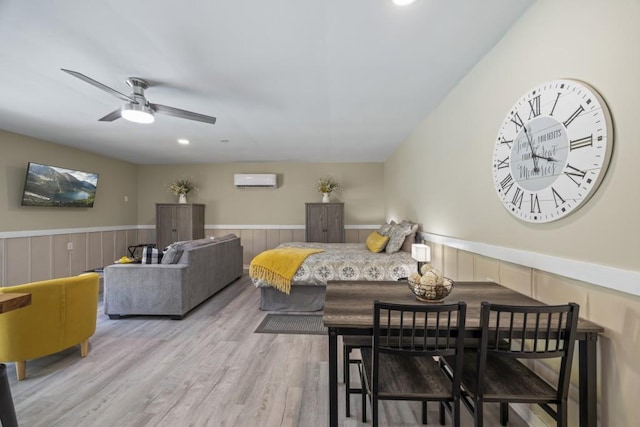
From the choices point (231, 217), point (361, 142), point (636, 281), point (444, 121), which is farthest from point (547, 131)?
point (231, 217)

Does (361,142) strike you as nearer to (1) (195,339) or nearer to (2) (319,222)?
(2) (319,222)

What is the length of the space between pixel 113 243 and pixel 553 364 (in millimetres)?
7061

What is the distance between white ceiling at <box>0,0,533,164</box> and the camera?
166 cm

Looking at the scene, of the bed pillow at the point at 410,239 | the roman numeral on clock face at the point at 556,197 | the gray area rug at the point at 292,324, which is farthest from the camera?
the bed pillow at the point at 410,239

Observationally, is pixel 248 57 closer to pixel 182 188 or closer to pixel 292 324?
pixel 292 324

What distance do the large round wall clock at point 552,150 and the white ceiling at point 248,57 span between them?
0.64m

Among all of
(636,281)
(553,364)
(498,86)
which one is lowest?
(553,364)

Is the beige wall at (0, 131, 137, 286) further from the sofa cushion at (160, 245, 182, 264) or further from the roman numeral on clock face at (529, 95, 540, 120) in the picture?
the roman numeral on clock face at (529, 95, 540, 120)

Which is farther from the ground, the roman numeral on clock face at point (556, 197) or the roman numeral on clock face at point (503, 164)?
the roman numeral on clock face at point (503, 164)

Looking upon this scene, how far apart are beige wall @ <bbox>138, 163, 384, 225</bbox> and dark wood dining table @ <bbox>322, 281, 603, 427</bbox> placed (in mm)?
4303

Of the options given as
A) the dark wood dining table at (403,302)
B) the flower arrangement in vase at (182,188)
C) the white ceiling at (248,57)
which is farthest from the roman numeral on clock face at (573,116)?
the flower arrangement in vase at (182,188)

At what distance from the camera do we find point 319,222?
228 inches

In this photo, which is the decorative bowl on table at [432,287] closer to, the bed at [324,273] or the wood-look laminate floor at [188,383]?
Answer: the wood-look laminate floor at [188,383]

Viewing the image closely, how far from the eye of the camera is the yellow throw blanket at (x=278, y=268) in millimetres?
3423
